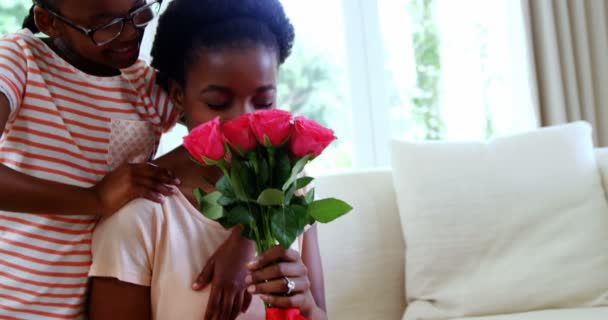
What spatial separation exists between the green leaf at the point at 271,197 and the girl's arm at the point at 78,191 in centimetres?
27

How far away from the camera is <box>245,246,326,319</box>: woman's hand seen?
1.06m

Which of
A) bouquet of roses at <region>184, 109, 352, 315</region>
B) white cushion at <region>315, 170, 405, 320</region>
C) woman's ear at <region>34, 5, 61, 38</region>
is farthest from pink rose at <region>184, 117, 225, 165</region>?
white cushion at <region>315, 170, 405, 320</region>

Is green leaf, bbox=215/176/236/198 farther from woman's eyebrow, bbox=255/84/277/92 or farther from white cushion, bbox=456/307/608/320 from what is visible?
white cushion, bbox=456/307/608/320

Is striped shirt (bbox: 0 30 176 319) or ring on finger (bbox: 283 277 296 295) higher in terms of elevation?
striped shirt (bbox: 0 30 176 319)

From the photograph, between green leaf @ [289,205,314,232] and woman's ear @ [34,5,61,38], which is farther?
woman's ear @ [34,5,61,38]

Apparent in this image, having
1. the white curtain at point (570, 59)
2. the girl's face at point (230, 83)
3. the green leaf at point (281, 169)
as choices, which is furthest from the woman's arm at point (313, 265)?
the white curtain at point (570, 59)

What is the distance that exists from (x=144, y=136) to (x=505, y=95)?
85.2 inches

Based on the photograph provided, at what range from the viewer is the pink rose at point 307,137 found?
99cm

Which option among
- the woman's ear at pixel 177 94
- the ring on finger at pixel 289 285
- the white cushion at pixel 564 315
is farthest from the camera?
the white cushion at pixel 564 315

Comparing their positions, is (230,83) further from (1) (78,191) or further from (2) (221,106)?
(1) (78,191)

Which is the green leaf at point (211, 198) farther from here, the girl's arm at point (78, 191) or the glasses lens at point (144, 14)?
the glasses lens at point (144, 14)

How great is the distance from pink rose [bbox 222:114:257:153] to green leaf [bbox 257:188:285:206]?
0.22ft

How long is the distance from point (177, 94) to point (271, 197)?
1.40 ft

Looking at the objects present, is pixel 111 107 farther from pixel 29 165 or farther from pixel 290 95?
pixel 290 95
